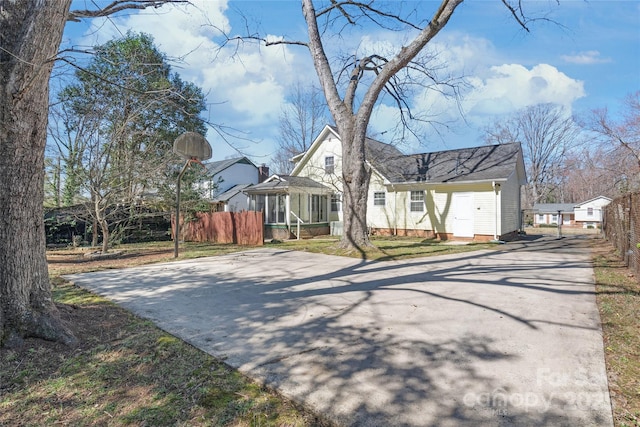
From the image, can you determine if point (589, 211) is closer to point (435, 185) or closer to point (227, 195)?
point (435, 185)

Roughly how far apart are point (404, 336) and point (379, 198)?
1530 cm

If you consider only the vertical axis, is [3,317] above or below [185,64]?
below

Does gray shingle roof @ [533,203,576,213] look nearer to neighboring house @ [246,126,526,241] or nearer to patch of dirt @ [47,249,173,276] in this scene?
neighboring house @ [246,126,526,241]

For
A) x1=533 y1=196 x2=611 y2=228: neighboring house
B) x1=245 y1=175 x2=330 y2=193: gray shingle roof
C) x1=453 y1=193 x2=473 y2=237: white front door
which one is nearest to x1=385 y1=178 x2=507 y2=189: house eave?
x1=453 y1=193 x2=473 y2=237: white front door

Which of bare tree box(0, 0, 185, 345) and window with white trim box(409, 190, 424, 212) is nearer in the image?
bare tree box(0, 0, 185, 345)

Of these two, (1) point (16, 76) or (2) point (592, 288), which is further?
(2) point (592, 288)

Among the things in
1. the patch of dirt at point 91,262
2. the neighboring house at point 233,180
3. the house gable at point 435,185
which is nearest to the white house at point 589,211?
the house gable at point 435,185

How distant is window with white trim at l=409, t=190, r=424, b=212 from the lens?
1733 centimetres

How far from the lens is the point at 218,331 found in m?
4.11

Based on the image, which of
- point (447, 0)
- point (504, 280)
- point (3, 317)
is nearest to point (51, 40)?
point (3, 317)

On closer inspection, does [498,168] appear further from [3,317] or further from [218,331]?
[3,317]

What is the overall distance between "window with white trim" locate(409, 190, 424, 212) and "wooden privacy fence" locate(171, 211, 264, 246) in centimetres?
765

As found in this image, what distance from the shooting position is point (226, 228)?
16.3 m

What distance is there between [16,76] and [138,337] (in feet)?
9.43
